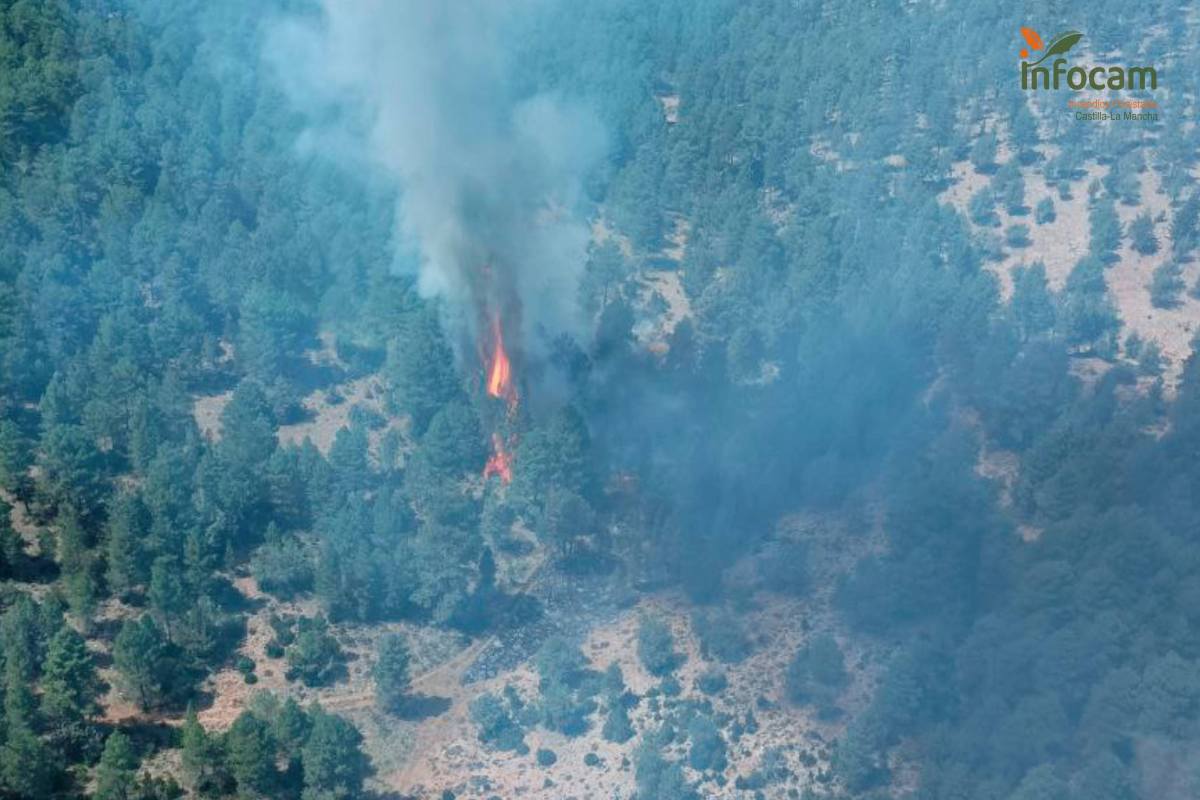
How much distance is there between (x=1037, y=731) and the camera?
65.2 m

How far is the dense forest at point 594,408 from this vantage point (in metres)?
67.7

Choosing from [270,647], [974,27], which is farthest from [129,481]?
[974,27]

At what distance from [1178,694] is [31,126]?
3377 inches

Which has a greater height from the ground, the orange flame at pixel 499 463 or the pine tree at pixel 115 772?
the orange flame at pixel 499 463

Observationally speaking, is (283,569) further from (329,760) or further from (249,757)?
(249,757)

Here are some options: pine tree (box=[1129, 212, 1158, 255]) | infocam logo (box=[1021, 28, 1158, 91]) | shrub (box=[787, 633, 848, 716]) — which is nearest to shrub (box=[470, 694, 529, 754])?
shrub (box=[787, 633, 848, 716])

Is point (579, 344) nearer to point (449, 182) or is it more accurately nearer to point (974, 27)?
point (449, 182)

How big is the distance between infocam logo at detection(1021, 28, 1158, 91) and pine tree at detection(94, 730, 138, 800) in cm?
9536

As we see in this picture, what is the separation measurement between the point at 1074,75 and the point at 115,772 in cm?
10093

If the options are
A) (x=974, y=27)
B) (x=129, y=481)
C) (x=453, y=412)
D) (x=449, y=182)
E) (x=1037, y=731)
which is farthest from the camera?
(x=974, y=27)

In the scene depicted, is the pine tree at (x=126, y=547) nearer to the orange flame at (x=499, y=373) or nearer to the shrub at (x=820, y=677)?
the orange flame at (x=499, y=373)

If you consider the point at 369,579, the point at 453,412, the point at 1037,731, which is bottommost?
the point at 1037,731

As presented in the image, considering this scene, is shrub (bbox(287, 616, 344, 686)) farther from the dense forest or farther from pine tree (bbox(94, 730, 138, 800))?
pine tree (bbox(94, 730, 138, 800))

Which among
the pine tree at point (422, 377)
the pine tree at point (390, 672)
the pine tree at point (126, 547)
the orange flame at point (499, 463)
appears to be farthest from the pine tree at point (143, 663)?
the pine tree at point (422, 377)
